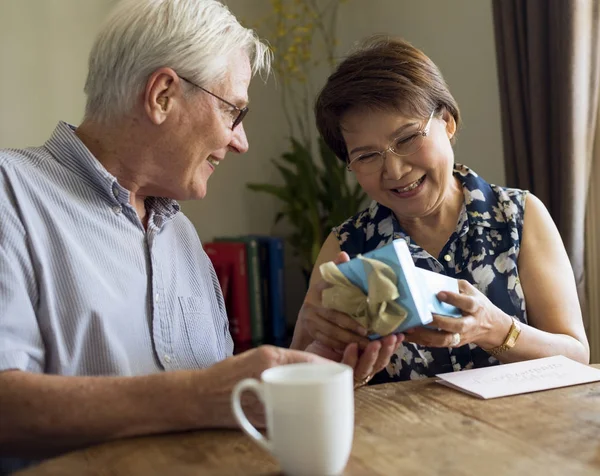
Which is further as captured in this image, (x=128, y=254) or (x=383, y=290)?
(x=128, y=254)

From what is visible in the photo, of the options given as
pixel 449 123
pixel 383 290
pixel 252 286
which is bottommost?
pixel 252 286

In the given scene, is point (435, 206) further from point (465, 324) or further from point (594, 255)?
point (594, 255)

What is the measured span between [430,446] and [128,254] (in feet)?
2.24

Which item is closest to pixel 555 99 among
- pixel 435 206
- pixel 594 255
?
pixel 594 255

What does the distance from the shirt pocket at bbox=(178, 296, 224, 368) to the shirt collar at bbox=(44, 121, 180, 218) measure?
0.25 meters

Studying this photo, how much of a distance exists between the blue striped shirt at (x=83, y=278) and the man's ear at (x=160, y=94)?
0.48 ft

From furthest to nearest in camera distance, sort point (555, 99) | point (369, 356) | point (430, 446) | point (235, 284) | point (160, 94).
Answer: point (235, 284)
point (555, 99)
point (160, 94)
point (369, 356)
point (430, 446)

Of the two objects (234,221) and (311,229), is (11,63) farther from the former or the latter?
(311,229)

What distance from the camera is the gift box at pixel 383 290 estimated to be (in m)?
1.00

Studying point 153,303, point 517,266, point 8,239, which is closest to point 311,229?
point 517,266

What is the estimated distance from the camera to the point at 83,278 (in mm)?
1196

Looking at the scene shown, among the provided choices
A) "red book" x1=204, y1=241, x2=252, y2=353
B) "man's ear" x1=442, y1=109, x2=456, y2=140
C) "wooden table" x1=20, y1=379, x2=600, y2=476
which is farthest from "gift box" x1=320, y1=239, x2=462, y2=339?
"red book" x1=204, y1=241, x2=252, y2=353

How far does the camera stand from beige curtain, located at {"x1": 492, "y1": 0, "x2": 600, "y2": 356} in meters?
2.17

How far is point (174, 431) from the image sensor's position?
3.27 feet
